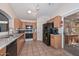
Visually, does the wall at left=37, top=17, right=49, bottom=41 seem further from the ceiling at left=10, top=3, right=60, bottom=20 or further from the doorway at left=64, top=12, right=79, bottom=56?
the doorway at left=64, top=12, right=79, bottom=56

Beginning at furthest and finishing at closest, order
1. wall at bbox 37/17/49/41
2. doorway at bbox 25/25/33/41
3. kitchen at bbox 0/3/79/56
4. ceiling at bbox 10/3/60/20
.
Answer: doorway at bbox 25/25/33/41 < wall at bbox 37/17/49/41 < ceiling at bbox 10/3/60/20 < kitchen at bbox 0/3/79/56

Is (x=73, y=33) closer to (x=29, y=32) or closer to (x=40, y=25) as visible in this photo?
(x=40, y=25)

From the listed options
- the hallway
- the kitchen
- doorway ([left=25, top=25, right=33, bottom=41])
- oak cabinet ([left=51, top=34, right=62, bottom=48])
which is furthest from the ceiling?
doorway ([left=25, top=25, right=33, bottom=41])

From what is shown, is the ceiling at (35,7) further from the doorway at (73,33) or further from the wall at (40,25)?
the doorway at (73,33)

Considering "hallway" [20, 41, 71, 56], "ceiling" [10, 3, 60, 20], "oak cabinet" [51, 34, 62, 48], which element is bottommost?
"hallway" [20, 41, 71, 56]

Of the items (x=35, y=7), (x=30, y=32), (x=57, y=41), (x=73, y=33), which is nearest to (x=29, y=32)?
(x=30, y=32)

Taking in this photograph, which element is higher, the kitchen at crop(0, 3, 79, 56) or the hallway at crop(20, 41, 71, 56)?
the kitchen at crop(0, 3, 79, 56)

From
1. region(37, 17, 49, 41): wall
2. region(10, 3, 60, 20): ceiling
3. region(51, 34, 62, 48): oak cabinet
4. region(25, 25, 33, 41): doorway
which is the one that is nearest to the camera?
region(51, 34, 62, 48): oak cabinet

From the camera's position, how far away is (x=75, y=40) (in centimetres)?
512

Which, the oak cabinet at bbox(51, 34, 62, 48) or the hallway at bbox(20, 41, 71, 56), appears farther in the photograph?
the oak cabinet at bbox(51, 34, 62, 48)

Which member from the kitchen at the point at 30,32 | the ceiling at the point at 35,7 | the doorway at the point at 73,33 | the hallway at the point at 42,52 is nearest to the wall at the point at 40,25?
the kitchen at the point at 30,32

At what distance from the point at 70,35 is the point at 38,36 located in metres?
5.94

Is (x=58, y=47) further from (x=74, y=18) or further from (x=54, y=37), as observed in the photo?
(x=74, y=18)

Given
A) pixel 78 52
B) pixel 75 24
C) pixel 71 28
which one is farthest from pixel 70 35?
pixel 78 52
